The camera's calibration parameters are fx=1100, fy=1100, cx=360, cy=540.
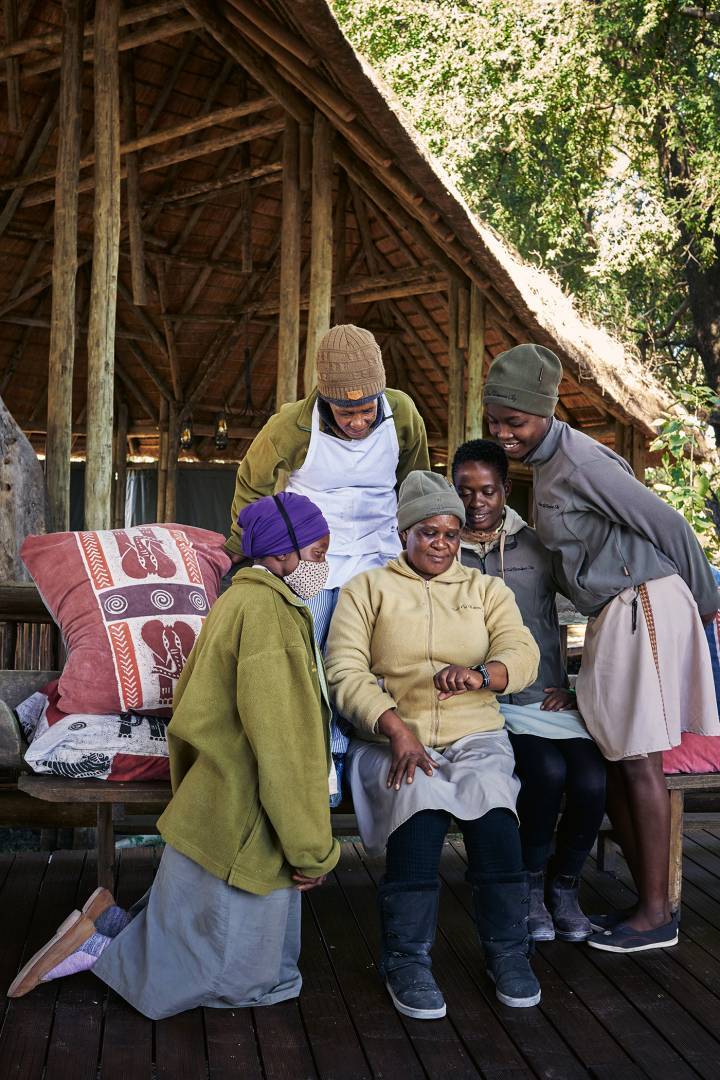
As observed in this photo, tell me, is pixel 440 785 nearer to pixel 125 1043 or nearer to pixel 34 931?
pixel 125 1043

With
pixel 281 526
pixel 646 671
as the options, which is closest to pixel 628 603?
pixel 646 671

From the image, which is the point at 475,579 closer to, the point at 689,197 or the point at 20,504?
the point at 20,504

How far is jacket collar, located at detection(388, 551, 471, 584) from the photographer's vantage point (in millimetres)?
2959

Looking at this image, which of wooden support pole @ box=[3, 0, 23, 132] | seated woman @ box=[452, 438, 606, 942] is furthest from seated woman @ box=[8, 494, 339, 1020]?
wooden support pole @ box=[3, 0, 23, 132]

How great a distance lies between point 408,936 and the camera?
2641mm

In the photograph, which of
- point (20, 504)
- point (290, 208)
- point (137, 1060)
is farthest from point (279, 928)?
point (290, 208)

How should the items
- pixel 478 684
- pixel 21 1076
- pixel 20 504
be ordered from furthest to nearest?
pixel 20 504, pixel 478 684, pixel 21 1076

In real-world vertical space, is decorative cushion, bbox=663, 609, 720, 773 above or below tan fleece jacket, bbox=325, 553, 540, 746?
below

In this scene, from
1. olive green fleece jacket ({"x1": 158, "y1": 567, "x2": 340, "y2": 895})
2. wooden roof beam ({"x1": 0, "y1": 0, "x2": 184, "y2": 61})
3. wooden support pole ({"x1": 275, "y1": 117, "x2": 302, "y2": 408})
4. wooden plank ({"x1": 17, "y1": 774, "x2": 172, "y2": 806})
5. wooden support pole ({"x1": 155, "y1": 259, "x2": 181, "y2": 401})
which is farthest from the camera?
wooden support pole ({"x1": 155, "y1": 259, "x2": 181, "y2": 401})

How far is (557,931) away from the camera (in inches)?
121

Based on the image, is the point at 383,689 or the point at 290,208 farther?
the point at 290,208

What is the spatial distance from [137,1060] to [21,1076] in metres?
0.24

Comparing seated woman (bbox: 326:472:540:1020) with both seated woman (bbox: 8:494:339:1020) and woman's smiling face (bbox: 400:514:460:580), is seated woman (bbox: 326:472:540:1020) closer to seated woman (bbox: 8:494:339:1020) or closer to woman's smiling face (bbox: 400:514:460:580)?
woman's smiling face (bbox: 400:514:460:580)

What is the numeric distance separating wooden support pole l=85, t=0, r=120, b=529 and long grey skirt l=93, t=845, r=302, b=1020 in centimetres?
355
